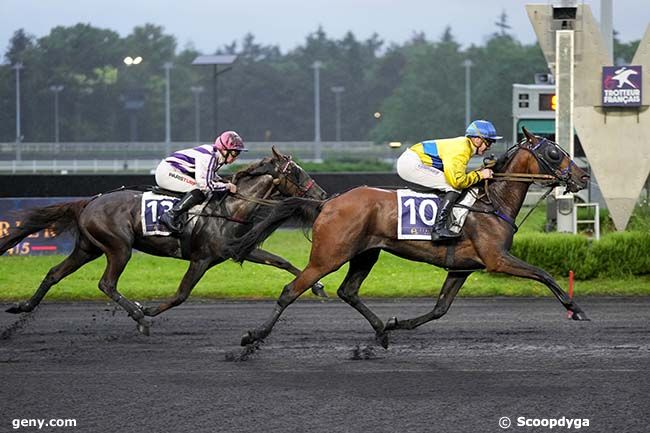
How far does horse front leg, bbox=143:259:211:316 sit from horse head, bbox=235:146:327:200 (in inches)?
40.5

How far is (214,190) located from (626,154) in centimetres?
909

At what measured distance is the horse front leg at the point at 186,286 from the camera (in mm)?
10156

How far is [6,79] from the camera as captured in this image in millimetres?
51656

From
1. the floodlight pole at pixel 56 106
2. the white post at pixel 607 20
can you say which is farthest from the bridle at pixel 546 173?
the floodlight pole at pixel 56 106

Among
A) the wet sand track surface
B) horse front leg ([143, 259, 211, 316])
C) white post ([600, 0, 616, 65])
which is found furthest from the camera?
white post ([600, 0, 616, 65])

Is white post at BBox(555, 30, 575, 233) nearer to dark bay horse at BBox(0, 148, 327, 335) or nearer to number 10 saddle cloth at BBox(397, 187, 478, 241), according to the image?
dark bay horse at BBox(0, 148, 327, 335)

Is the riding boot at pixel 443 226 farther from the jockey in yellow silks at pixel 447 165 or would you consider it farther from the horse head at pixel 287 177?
the horse head at pixel 287 177

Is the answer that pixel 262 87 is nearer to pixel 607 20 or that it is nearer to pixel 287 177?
pixel 607 20

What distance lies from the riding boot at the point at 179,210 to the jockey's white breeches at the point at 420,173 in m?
2.05

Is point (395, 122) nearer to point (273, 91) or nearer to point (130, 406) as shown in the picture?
point (273, 91)

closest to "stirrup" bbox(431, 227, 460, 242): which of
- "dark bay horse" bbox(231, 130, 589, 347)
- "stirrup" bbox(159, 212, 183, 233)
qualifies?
"dark bay horse" bbox(231, 130, 589, 347)

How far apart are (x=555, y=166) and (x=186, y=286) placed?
342cm

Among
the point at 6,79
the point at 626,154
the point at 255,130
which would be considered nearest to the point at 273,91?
the point at 255,130

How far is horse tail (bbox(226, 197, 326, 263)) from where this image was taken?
31.1ft
